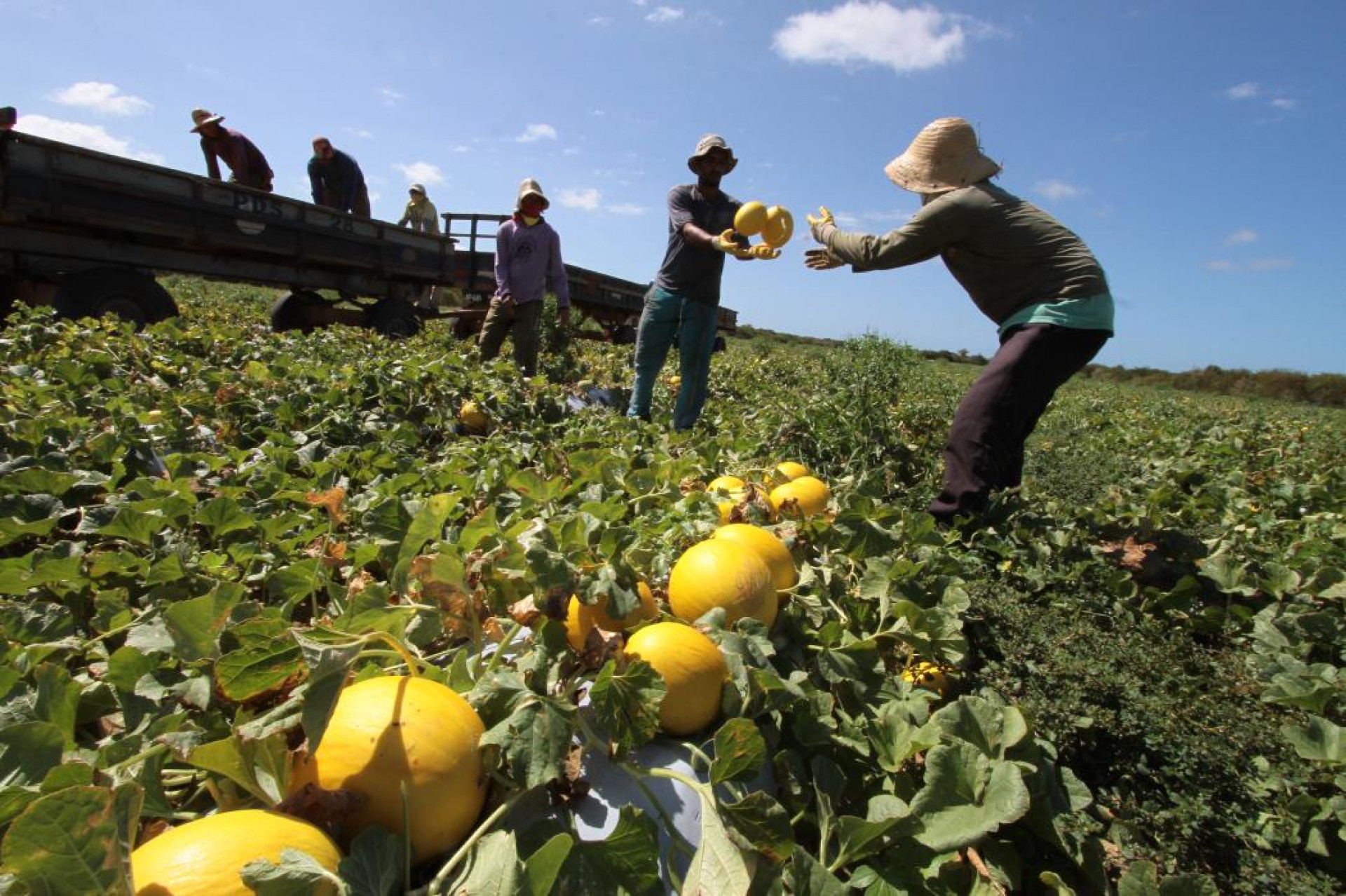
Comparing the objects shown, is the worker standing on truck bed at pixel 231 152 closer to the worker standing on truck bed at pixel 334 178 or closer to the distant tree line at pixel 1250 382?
the worker standing on truck bed at pixel 334 178

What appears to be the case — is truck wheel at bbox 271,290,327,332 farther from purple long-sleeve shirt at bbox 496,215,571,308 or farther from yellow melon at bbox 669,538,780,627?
yellow melon at bbox 669,538,780,627

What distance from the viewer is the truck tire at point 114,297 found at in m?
6.81

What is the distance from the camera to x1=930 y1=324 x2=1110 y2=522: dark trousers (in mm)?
3391

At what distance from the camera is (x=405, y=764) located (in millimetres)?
1111

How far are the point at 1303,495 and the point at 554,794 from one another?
203 inches

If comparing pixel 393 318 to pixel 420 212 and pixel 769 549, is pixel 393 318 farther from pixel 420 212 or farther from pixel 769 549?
pixel 769 549

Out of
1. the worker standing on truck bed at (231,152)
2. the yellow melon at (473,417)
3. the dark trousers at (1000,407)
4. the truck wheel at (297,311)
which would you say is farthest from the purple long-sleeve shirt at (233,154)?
the dark trousers at (1000,407)

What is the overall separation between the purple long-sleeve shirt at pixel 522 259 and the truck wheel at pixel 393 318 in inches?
141

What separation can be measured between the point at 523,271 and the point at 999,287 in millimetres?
4644

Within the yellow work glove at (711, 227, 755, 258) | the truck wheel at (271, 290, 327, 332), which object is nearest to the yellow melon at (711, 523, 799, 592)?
the yellow work glove at (711, 227, 755, 258)

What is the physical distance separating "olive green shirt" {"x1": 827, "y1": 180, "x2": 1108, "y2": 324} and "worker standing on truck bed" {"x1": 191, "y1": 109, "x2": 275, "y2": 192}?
8.20m

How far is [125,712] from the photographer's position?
51.6 inches

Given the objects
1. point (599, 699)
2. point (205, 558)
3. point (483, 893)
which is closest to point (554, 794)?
point (599, 699)

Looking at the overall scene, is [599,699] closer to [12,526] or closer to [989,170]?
[12,526]
